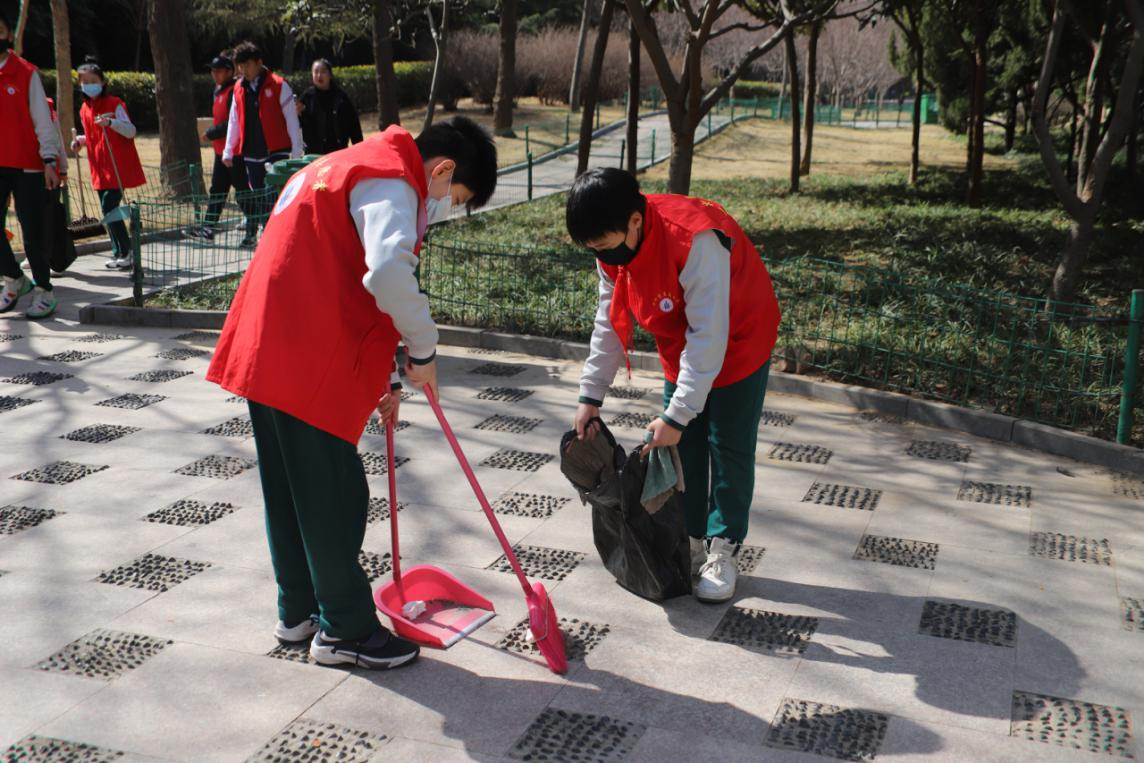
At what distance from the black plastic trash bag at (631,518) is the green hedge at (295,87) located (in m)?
22.3

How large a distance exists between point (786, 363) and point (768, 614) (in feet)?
10.6

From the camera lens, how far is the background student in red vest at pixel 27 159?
23.7 feet

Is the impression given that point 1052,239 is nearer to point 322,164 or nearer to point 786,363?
point 786,363

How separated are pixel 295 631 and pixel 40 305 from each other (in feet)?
18.0

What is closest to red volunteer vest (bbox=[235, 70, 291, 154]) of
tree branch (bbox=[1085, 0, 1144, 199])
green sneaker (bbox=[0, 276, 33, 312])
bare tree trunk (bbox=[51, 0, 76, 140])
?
green sneaker (bbox=[0, 276, 33, 312])

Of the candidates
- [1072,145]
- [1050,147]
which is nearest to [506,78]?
[1072,145]

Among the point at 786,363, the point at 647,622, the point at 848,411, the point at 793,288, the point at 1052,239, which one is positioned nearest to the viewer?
the point at 647,622

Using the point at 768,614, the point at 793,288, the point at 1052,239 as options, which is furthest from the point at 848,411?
the point at 1052,239

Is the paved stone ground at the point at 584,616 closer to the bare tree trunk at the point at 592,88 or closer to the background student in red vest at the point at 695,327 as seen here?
the background student in red vest at the point at 695,327

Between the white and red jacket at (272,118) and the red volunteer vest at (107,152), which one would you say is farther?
the white and red jacket at (272,118)

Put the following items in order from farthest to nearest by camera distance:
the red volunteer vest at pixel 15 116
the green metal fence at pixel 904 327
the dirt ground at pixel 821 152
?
the dirt ground at pixel 821 152, the red volunteer vest at pixel 15 116, the green metal fence at pixel 904 327

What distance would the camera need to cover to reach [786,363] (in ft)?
22.0

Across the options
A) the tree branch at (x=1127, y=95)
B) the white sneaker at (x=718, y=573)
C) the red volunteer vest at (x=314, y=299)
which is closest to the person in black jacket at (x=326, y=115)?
the tree branch at (x=1127, y=95)

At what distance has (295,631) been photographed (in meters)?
3.34
